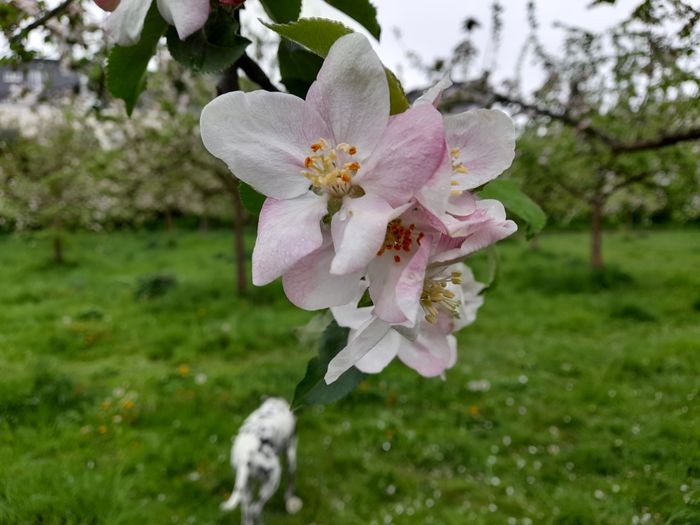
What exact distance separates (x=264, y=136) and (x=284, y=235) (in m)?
0.11

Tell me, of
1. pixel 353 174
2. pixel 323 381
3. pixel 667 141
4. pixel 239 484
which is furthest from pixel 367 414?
pixel 353 174

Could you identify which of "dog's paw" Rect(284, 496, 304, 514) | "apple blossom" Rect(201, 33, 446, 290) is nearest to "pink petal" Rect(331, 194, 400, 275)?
"apple blossom" Rect(201, 33, 446, 290)

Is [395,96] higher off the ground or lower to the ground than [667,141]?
higher

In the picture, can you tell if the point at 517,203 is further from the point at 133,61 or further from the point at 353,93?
the point at 133,61

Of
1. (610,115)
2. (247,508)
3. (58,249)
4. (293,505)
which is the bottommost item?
(58,249)

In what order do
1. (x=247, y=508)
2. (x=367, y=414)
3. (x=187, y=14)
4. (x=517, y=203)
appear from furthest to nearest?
1. (x=367, y=414)
2. (x=247, y=508)
3. (x=517, y=203)
4. (x=187, y=14)

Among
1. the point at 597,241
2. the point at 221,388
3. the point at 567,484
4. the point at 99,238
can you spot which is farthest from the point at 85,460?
the point at 99,238

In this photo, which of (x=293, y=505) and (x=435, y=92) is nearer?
(x=435, y=92)

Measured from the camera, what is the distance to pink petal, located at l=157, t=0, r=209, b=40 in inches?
21.5

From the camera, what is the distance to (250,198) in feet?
1.99

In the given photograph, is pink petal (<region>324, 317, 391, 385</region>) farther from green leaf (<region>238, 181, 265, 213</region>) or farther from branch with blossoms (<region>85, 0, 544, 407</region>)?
green leaf (<region>238, 181, 265, 213</region>)

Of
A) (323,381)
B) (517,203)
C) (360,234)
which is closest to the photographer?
(360,234)

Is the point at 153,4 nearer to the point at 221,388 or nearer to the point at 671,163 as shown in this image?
the point at 221,388

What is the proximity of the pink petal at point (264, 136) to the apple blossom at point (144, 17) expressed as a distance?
0.12 metres
